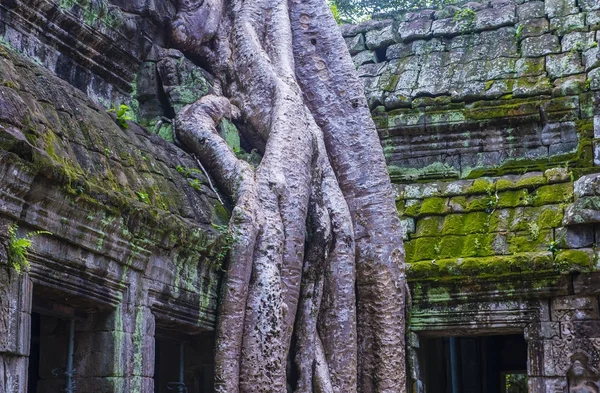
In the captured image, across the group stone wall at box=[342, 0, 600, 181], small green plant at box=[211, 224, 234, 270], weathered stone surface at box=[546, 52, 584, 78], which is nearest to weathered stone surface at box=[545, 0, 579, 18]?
stone wall at box=[342, 0, 600, 181]

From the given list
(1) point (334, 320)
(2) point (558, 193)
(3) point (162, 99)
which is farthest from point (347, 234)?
(2) point (558, 193)

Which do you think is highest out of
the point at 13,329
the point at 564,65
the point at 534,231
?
the point at 564,65

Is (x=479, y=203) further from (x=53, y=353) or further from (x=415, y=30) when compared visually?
(x=53, y=353)

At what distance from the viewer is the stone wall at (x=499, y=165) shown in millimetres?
7965

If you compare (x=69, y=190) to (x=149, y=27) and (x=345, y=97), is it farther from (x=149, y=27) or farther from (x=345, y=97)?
(x=345, y=97)

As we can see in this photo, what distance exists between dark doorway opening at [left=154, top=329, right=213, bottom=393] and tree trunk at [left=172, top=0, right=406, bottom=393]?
1.58 ft

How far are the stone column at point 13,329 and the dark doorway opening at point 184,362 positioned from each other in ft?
Result: 5.90

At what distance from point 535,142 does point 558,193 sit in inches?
28.0

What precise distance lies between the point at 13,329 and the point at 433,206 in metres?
4.80

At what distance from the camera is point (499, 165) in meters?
9.02

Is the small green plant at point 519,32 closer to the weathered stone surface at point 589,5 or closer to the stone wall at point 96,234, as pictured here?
the weathered stone surface at point 589,5

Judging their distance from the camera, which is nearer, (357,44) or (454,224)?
(454,224)

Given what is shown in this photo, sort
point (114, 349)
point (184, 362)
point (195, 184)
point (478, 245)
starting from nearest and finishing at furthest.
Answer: point (114, 349) < point (195, 184) < point (184, 362) < point (478, 245)

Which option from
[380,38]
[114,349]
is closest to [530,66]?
[380,38]
